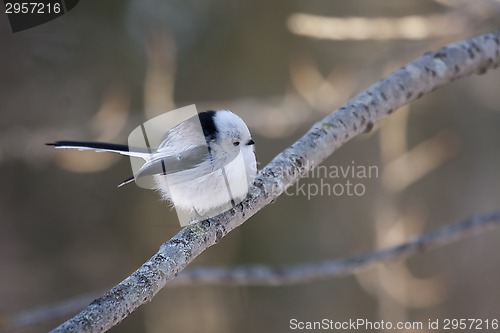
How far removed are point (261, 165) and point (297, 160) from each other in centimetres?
187

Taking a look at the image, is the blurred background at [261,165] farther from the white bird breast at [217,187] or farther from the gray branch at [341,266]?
the white bird breast at [217,187]

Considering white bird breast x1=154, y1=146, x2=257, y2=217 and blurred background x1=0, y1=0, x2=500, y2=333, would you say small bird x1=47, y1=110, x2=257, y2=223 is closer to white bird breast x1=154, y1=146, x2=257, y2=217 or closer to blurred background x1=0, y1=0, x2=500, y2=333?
white bird breast x1=154, y1=146, x2=257, y2=217

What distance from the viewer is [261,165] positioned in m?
3.15

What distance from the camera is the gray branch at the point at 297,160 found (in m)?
0.85

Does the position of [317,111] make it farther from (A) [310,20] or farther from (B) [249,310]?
(B) [249,310]

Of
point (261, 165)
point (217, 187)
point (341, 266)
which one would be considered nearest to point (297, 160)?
point (217, 187)

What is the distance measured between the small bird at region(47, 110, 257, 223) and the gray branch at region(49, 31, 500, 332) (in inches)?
1.8

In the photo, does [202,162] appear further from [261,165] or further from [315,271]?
[261,165]

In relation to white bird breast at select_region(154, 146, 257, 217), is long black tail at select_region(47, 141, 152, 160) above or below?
above

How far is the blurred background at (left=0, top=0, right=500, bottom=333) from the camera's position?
118 inches

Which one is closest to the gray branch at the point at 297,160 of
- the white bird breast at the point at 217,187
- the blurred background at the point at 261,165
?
the white bird breast at the point at 217,187

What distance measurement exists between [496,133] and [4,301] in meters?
2.87

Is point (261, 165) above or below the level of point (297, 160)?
below

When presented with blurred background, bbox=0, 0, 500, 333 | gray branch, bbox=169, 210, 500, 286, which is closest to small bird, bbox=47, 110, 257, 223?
gray branch, bbox=169, 210, 500, 286
